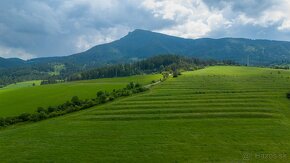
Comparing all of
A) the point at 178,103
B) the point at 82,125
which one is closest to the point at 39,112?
the point at 82,125

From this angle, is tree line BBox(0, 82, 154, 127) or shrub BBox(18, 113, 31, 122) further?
shrub BBox(18, 113, 31, 122)

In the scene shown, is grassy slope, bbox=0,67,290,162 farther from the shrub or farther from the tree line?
the shrub

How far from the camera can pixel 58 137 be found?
77625 mm

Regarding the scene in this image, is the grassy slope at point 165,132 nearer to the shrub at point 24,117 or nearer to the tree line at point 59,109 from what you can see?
the tree line at point 59,109

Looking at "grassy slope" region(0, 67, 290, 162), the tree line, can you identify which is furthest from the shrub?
"grassy slope" region(0, 67, 290, 162)

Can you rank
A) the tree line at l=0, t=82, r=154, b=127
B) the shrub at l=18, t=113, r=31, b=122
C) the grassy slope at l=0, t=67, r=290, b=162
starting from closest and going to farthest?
the grassy slope at l=0, t=67, r=290, b=162 → the tree line at l=0, t=82, r=154, b=127 → the shrub at l=18, t=113, r=31, b=122

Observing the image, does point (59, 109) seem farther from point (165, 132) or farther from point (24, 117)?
point (165, 132)

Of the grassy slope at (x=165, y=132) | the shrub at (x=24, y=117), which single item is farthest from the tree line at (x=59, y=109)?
the grassy slope at (x=165, y=132)

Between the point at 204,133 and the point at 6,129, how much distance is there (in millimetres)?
56024

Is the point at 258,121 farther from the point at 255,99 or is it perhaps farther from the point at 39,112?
the point at 39,112

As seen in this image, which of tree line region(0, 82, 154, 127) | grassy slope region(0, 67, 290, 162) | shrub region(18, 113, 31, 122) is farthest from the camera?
shrub region(18, 113, 31, 122)

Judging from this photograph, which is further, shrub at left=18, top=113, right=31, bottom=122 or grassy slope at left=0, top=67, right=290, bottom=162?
shrub at left=18, top=113, right=31, bottom=122

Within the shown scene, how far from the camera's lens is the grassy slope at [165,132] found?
63.9 metres

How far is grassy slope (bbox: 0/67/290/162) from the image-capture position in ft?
210
